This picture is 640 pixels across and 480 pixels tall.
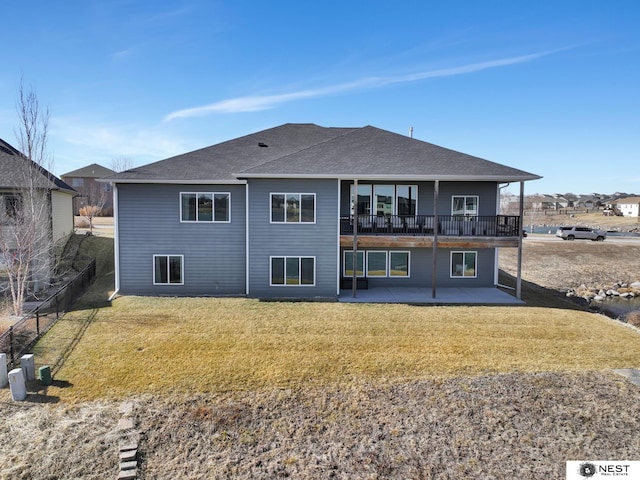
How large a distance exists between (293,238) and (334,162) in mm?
3449

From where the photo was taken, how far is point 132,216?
15008mm

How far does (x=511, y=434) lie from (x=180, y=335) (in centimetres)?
846

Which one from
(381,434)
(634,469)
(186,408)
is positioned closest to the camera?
(634,469)

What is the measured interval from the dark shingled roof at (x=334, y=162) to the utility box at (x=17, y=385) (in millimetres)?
8809

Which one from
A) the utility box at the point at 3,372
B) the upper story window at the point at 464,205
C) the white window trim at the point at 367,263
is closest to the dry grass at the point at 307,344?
the utility box at the point at 3,372

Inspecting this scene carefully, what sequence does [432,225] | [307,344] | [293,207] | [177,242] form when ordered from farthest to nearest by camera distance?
[432,225], [177,242], [293,207], [307,344]

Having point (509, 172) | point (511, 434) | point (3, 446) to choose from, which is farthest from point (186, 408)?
point (509, 172)

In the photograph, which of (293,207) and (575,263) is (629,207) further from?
(293,207)

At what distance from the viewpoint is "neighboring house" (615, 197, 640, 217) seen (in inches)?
2958

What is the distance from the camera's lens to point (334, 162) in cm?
1477

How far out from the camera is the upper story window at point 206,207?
49.6 feet

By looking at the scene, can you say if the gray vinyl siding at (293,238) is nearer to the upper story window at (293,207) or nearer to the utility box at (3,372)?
the upper story window at (293,207)

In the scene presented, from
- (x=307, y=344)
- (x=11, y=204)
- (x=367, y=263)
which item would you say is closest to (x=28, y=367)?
(x=307, y=344)

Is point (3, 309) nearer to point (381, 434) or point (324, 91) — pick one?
point (381, 434)
